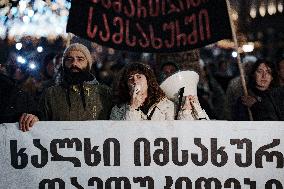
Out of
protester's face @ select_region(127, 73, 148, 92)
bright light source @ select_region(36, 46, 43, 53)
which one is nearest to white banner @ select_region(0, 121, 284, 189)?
protester's face @ select_region(127, 73, 148, 92)

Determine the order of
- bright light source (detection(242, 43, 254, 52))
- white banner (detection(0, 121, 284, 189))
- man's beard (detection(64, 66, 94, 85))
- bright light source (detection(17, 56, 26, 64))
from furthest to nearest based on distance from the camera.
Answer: bright light source (detection(242, 43, 254, 52)) → bright light source (detection(17, 56, 26, 64)) → man's beard (detection(64, 66, 94, 85)) → white banner (detection(0, 121, 284, 189))

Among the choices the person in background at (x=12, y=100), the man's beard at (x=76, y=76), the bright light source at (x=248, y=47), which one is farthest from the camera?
the bright light source at (x=248, y=47)

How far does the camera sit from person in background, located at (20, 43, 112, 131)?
401cm

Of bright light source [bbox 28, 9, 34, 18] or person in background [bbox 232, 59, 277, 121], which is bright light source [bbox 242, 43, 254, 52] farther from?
person in background [bbox 232, 59, 277, 121]

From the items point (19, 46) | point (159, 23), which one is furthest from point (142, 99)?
point (19, 46)

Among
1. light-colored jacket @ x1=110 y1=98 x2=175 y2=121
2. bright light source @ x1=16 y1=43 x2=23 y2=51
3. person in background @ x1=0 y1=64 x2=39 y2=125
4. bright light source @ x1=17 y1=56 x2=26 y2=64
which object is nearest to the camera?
light-colored jacket @ x1=110 y1=98 x2=175 y2=121

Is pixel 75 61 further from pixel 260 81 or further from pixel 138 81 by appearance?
pixel 260 81

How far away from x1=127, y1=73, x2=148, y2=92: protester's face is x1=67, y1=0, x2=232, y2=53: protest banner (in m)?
0.20

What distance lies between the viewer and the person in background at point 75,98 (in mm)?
4008

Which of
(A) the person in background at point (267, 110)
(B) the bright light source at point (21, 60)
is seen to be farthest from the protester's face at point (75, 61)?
(B) the bright light source at point (21, 60)

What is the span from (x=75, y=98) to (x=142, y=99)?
0.59 m

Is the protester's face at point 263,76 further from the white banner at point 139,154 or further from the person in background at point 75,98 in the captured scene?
the person in background at point 75,98

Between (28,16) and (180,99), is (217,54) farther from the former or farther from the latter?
(180,99)

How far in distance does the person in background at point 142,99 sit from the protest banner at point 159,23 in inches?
7.2
